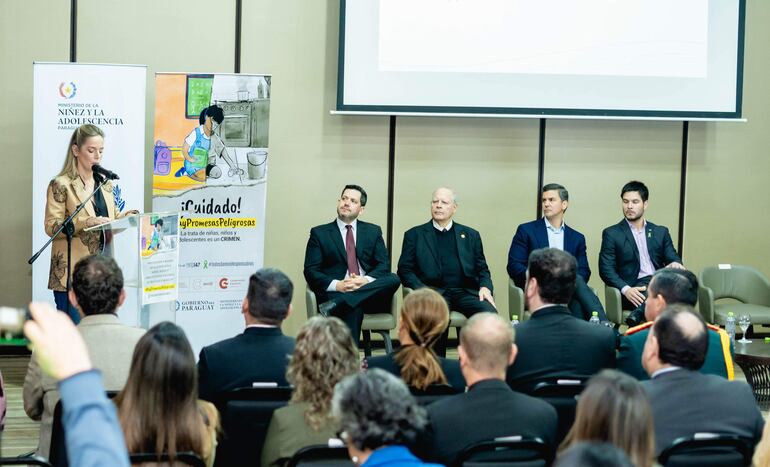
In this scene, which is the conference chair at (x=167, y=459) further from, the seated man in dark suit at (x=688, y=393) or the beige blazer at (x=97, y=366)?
the seated man in dark suit at (x=688, y=393)

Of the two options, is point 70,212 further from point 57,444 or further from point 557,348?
point 557,348

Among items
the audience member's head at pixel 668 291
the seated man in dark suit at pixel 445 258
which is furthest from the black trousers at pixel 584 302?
the audience member's head at pixel 668 291

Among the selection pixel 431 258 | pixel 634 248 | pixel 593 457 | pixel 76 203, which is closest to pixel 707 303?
pixel 634 248

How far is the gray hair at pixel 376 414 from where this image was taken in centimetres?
218

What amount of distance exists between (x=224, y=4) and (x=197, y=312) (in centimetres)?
251

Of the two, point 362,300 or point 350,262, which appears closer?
point 362,300

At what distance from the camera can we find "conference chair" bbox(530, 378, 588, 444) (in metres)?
3.59

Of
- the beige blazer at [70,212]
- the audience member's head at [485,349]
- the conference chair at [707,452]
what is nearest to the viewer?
the conference chair at [707,452]

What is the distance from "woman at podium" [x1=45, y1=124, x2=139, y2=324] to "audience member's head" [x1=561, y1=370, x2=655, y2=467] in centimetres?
409

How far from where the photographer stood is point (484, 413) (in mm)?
2846

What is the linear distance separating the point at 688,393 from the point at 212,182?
4.20 metres

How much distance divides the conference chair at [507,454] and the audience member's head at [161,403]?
77 centimetres

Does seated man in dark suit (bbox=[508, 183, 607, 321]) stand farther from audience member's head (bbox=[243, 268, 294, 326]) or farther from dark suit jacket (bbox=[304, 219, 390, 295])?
audience member's head (bbox=[243, 268, 294, 326])

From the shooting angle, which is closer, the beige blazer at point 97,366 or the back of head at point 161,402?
the back of head at point 161,402
